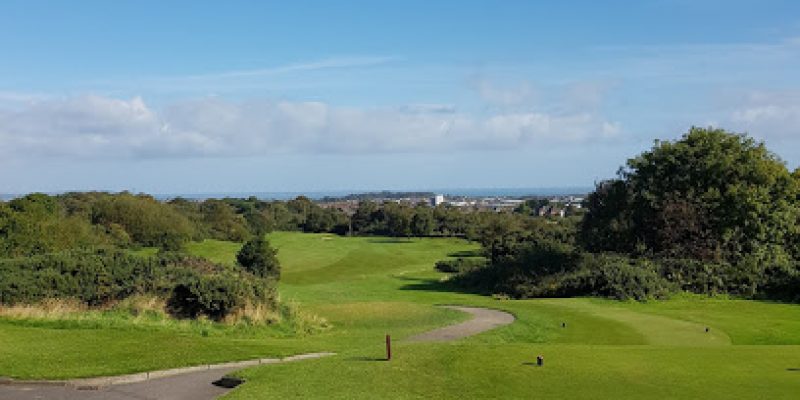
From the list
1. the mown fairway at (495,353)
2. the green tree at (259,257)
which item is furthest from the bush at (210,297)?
the green tree at (259,257)

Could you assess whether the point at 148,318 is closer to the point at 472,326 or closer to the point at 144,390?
the point at 144,390

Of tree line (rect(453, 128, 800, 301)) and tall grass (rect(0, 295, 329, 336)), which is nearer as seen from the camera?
tall grass (rect(0, 295, 329, 336))

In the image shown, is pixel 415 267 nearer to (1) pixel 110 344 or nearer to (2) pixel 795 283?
(2) pixel 795 283

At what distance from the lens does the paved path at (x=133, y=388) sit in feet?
42.4

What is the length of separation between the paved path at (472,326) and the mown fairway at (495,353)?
61 cm

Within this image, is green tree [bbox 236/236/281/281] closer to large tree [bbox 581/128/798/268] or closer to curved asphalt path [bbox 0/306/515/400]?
large tree [bbox 581/128/798/268]

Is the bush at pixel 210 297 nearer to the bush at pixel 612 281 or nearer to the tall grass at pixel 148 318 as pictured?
the tall grass at pixel 148 318

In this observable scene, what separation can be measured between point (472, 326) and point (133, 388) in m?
12.9

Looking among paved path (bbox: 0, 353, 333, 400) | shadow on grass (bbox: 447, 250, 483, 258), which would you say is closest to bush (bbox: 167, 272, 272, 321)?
paved path (bbox: 0, 353, 333, 400)

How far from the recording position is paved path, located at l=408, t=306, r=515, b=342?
21.1m

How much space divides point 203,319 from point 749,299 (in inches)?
1035

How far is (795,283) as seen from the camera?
34312 mm

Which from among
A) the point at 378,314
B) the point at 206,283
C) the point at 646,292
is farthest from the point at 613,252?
the point at 206,283

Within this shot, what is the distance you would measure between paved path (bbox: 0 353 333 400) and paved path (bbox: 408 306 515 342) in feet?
25.3
